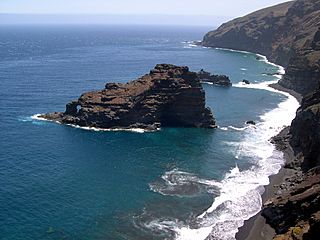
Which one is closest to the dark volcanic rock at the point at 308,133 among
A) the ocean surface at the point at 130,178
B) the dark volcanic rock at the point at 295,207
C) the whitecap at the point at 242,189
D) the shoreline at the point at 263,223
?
the shoreline at the point at 263,223

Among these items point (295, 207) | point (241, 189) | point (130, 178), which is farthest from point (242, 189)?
point (130, 178)

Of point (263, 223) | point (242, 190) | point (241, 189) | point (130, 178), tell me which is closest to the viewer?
point (263, 223)

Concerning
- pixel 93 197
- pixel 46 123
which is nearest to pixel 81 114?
pixel 46 123

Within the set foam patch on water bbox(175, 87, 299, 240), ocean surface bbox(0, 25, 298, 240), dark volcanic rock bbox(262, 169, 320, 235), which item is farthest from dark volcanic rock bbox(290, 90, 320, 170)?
dark volcanic rock bbox(262, 169, 320, 235)

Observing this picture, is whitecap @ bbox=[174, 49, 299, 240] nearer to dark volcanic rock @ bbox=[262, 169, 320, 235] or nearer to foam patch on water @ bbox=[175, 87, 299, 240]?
foam patch on water @ bbox=[175, 87, 299, 240]

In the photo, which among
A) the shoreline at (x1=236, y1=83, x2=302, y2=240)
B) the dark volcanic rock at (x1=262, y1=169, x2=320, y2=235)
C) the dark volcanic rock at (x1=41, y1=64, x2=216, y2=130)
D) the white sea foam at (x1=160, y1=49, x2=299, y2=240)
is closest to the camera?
the dark volcanic rock at (x1=262, y1=169, x2=320, y2=235)

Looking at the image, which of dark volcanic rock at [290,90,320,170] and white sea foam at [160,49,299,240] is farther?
dark volcanic rock at [290,90,320,170]

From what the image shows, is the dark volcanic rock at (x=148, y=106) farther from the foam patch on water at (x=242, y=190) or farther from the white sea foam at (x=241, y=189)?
the foam patch on water at (x=242, y=190)

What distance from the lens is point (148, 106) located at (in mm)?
143625

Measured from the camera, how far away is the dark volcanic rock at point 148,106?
142000mm

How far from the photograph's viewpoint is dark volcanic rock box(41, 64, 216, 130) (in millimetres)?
142000

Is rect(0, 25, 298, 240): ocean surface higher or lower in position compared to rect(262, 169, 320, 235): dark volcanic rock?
lower

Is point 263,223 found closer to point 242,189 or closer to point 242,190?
point 242,190

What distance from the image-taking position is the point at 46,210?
85375 millimetres
